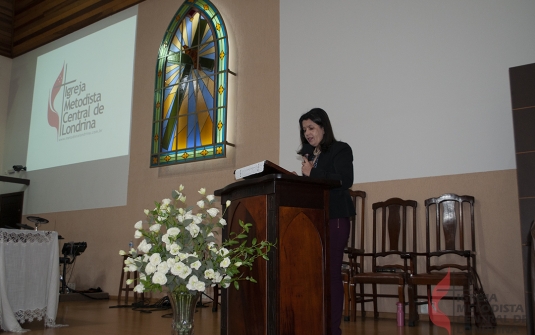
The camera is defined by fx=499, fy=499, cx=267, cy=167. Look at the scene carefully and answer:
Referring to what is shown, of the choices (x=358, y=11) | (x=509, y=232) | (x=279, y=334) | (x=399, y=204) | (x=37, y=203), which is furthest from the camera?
(x=37, y=203)

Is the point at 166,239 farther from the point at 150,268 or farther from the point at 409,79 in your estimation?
the point at 409,79

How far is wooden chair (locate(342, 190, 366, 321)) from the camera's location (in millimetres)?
4344

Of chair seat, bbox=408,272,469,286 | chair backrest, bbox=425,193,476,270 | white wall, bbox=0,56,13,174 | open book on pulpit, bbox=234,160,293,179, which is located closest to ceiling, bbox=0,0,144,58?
white wall, bbox=0,56,13,174

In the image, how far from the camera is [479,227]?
171 inches

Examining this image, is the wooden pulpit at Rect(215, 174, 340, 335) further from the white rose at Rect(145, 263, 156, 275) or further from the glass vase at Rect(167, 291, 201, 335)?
the white rose at Rect(145, 263, 156, 275)

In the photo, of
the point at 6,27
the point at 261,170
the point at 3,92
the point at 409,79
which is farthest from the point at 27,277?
the point at 6,27

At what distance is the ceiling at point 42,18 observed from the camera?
8164 mm

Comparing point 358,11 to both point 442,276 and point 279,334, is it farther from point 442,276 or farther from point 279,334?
point 279,334

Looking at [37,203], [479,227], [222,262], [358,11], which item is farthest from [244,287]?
[37,203]

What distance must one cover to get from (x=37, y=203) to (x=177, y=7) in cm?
422

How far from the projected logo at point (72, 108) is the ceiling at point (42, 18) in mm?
805

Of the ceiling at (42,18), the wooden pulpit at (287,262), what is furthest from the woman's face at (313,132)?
the ceiling at (42,18)

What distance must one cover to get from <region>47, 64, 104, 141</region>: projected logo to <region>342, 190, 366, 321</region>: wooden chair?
14.9 ft

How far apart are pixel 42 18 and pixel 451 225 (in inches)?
314
